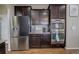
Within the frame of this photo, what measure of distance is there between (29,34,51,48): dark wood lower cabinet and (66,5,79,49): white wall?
0.81 meters

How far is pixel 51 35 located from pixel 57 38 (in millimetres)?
269

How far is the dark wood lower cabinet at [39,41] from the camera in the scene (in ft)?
18.5

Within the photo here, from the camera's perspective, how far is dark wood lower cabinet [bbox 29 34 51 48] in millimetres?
5639

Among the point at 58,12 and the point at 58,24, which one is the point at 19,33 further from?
the point at 58,12

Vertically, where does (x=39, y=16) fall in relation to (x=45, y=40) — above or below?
above

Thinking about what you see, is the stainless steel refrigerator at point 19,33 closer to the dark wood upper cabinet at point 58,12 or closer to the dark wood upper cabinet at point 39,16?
the dark wood upper cabinet at point 58,12

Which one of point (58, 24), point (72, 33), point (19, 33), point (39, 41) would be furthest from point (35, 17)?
point (72, 33)

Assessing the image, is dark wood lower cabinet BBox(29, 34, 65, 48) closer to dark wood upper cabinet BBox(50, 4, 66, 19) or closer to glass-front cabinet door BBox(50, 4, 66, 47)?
glass-front cabinet door BBox(50, 4, 66, 47)

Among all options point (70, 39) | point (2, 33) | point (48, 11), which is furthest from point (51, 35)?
point (2, 33)

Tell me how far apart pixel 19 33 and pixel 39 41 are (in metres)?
1.01

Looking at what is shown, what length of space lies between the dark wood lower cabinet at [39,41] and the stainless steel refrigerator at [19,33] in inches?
21.4

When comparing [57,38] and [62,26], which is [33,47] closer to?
[57,38]

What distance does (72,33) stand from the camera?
5.30 meters
